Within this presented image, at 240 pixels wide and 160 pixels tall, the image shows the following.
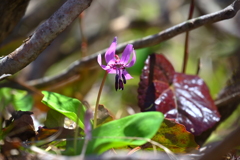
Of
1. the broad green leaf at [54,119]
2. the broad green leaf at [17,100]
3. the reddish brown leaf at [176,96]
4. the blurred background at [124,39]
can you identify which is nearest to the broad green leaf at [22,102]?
the broad green leaf at [17,100]

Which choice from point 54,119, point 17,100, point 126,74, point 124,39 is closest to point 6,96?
point 17,100

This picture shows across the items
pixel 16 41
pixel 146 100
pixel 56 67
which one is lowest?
pixel 56 67

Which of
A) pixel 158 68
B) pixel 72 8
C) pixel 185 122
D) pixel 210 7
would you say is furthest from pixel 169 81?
pixel 210 7

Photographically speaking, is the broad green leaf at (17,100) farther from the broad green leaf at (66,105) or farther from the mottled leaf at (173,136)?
the mottled leaf at (173,136)

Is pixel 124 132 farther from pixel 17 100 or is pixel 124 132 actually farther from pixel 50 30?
pixel 17 100

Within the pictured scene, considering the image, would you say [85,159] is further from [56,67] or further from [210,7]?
[56,67]

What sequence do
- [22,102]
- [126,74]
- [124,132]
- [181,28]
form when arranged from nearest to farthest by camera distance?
1. [124,132]
2. [126,74]
3. [181,28]
4. [22,102]

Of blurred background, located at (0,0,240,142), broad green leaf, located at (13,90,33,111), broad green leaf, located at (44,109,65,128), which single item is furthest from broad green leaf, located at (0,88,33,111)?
blurred background, located at (0,0,240,142)
